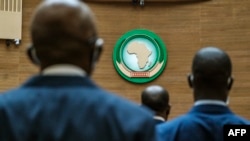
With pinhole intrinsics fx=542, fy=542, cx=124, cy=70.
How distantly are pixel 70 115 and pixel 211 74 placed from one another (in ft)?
4.49

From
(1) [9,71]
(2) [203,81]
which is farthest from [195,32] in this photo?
(2) [203,81]

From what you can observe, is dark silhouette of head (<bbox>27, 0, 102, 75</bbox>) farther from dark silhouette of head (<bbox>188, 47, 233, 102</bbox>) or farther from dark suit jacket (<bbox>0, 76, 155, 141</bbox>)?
dark silhouette of head (<bbox>188, 47, 233, 102</bbox>)

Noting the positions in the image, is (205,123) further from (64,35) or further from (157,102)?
(157,102)

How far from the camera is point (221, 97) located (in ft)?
9.55

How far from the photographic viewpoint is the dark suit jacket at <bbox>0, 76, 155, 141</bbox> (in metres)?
1.78

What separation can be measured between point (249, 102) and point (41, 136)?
8.83 meters

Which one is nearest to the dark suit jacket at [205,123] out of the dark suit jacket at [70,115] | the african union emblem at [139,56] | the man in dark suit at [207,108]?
the man in dark suit at [207,108]

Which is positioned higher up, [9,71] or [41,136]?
[41,136]

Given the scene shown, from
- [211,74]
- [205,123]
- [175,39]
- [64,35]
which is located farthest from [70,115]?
[175,39]

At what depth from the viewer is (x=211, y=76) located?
2.98m

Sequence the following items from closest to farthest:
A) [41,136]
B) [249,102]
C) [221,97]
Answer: [41,136], [221,97], [249,102]

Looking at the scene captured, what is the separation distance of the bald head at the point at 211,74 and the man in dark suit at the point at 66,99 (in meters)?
1.18

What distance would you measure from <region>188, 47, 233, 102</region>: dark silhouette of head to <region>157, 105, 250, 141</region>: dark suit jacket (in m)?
0.07

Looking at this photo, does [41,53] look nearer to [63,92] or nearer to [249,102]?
[63,92]
